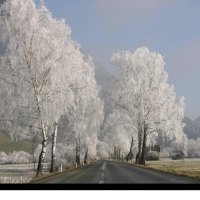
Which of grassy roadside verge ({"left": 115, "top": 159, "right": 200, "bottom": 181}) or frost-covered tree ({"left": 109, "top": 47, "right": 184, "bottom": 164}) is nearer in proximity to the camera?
grassy roadside verge ({"left": 115, "top": 159, "right": 200, "bottom": 181})

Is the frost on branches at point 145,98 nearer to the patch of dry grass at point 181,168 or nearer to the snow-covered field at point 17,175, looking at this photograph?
the patch of dry grass at point 181,168

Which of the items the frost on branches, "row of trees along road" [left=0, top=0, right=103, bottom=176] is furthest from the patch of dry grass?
"row of trees along road" [left=0, top=0, right=103, bottom=176]

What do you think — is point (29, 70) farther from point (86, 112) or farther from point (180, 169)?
point (86, 112)

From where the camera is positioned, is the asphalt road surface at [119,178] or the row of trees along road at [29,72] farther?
the row of trees along road at [29,72]

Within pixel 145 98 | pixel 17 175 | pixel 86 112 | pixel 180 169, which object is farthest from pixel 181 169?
pixel 86 112

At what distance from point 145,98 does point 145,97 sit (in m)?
0.13

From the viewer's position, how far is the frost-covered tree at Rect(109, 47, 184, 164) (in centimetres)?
6288

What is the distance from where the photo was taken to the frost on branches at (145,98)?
62.9 meters

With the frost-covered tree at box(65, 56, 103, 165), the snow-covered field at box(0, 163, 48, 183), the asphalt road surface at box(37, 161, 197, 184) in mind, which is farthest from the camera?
the frost-covered tree at box(65, 56, 103, 165)

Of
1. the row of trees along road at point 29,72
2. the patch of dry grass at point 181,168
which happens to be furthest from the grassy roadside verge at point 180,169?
the row of trees along road at point 29,72

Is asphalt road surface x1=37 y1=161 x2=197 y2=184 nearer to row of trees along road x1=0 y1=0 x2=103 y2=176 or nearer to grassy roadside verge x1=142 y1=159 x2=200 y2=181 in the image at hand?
grassy roadside verge x1=142 y1=159 x2=200 y2=181
